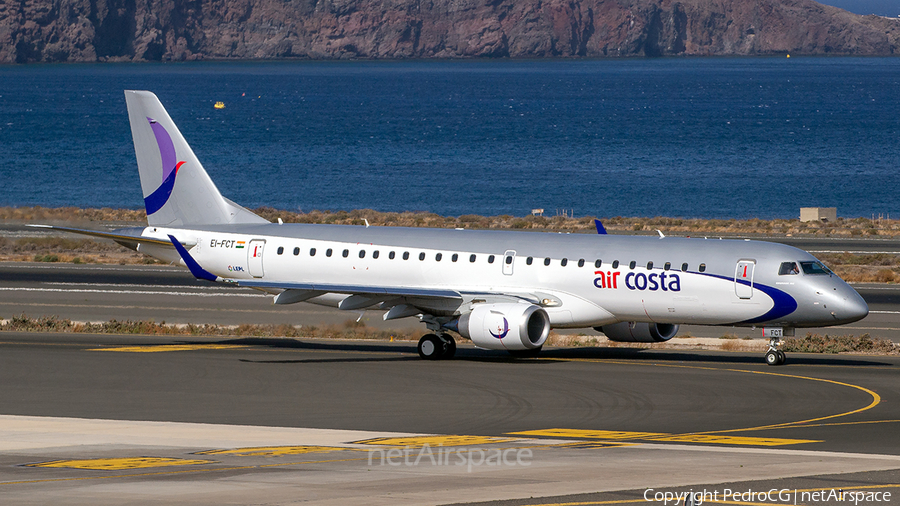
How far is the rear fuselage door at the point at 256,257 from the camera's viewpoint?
40812 mm

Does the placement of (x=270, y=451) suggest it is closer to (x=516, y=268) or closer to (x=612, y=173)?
(x=516, y=268)

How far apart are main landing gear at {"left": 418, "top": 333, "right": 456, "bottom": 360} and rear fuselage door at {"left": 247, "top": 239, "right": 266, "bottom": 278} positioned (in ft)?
21.8

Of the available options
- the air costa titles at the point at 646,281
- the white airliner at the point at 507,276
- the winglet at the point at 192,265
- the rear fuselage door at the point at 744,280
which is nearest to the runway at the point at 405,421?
the white airliner at the point at 507,276

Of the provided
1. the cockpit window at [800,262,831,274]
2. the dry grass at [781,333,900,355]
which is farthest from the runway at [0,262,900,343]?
the cockpit window at [800,262,831,274]

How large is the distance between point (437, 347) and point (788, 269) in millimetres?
10271

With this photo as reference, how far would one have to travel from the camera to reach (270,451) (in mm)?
21344

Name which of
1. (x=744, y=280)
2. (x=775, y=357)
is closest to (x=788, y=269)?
(x=744, y=280)

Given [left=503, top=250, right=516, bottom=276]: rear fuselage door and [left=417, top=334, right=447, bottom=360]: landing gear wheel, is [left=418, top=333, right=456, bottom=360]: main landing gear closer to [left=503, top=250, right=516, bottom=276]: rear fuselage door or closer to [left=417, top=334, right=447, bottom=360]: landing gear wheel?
[left=417, top=334, right=447, bottom=360]: landing gear wheel

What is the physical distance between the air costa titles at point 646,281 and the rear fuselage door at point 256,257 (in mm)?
11590

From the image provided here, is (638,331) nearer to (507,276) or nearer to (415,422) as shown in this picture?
(507,276)

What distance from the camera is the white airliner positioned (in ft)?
A: 114

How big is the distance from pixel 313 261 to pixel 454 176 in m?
124

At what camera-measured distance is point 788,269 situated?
34531mm

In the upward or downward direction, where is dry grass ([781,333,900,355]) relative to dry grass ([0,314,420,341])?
upward
